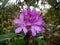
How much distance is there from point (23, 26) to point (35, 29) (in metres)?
0.06

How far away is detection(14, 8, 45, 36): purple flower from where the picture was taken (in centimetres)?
123

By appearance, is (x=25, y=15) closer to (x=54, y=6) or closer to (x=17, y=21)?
(x=17, y=21)

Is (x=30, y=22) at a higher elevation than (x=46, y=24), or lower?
higher

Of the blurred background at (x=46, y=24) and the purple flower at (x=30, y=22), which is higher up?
the purple flower at (x=30, y=22)

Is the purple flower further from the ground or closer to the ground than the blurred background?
further from the ground

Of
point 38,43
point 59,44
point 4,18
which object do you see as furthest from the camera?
point 4,18

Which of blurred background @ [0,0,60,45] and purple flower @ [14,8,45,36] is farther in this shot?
blurred background @ [0,0,60,45]

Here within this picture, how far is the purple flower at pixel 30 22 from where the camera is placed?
123 cm

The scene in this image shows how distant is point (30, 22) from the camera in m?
1.24

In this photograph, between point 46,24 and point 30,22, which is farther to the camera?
point 46,24

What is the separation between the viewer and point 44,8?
114 inches

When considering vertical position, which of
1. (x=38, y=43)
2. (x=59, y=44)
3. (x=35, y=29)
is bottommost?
(x=59, y=44)

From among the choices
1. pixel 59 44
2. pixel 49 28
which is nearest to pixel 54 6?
pixel 49 28

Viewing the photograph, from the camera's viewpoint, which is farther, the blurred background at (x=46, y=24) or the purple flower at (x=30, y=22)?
the blurred background at (x=46, y=24)
